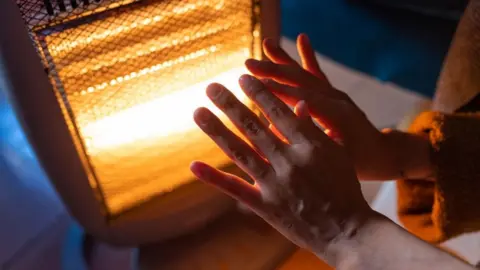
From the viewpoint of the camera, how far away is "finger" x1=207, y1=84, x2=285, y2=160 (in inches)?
15.9

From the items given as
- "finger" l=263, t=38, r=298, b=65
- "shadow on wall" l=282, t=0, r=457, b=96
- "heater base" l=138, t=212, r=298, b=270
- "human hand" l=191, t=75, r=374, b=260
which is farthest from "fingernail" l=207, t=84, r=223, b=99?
"shadow on wall" l=282, t=0, r=457, b=96

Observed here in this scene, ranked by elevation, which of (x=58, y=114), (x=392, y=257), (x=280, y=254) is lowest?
(x=280, y=254)

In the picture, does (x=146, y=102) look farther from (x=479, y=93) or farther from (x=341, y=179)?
(x=479, y=93)

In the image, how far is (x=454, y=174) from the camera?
0.53 metres

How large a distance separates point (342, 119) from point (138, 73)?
200mm

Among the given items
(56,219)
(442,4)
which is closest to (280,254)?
(56,219)

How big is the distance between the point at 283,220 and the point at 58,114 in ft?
0.66

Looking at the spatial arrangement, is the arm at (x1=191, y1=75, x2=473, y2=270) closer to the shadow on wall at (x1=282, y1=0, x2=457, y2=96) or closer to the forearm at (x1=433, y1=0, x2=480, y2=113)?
the forearm at (x1=433, y1=0, x2=480, y2=113)

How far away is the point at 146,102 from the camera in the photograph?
45cm

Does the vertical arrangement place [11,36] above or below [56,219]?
above

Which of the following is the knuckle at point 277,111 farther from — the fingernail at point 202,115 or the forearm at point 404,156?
the forearm at point 404,156

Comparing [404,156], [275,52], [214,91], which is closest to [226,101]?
[214,91]

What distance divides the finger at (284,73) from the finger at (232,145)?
0.08 metres

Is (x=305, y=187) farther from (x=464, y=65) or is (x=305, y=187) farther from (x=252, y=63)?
(x=464, y=65)
